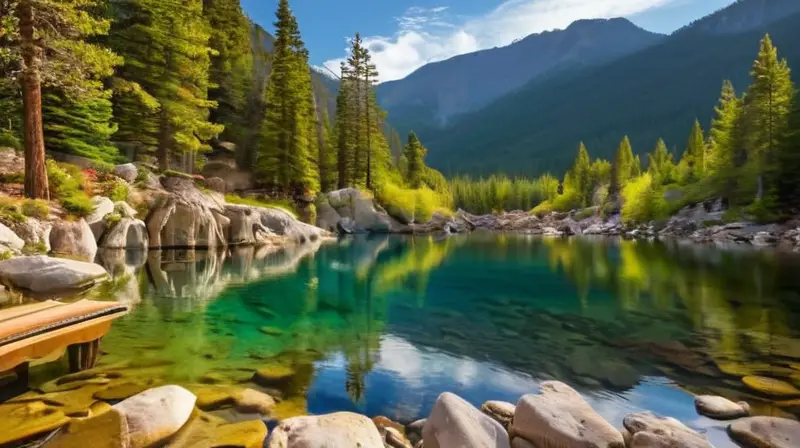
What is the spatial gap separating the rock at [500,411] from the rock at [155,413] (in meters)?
4.18

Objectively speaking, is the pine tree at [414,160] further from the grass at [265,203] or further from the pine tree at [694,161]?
the pine tree at [694,161]

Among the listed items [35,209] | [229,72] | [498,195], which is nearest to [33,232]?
[35,209]

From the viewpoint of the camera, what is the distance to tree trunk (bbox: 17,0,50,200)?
→ 1675 centimetres

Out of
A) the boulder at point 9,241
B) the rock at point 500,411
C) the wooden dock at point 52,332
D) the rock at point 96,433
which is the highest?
the boulder at point 9,241

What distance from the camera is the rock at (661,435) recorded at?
502cm

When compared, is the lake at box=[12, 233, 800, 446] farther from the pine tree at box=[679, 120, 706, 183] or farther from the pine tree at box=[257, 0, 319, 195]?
the pine tree at box=[679, 120, 706, 183]

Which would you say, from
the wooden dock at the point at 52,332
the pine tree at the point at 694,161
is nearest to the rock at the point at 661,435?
the wooden dock at the point at 52,332

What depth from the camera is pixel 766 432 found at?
Answer: 572 cm

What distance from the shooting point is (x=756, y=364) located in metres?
8.80

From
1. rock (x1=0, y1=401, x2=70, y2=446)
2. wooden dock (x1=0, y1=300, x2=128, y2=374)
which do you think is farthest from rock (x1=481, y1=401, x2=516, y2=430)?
wooden dock (x1=0, y1=300, x2=128, y2=374)

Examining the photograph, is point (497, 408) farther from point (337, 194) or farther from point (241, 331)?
point (337, 194)

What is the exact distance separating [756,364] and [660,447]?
560 cm

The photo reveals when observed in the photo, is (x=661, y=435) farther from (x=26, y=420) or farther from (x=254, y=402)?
(x=26, y=420)

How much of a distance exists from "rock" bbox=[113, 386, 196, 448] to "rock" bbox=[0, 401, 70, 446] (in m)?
0.77
